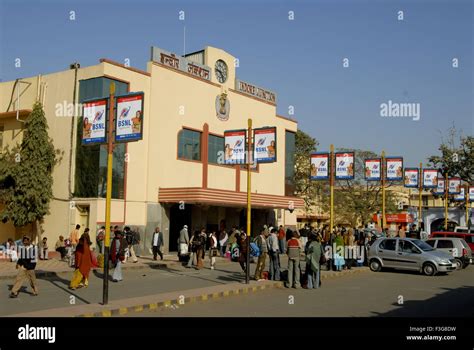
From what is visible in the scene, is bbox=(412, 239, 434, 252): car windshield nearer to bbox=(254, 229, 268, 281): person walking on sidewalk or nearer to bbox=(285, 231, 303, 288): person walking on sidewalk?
bbox=(285, 231, 303, 288): person walking on sidewalk

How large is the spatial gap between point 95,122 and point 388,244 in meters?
14.7

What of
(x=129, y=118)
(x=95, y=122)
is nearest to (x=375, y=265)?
(x=129, y=118)

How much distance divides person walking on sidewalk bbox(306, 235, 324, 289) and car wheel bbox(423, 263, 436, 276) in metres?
7.09

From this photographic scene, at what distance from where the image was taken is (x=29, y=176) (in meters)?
27.4

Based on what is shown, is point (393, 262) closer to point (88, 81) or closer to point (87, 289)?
point (87, 289)

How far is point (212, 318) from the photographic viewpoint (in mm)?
11438

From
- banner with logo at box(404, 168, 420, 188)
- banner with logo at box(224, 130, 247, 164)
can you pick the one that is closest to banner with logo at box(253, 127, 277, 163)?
banner with logo at box(224, 130, 247, 164)

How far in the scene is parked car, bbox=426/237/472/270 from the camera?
25094 millimetres

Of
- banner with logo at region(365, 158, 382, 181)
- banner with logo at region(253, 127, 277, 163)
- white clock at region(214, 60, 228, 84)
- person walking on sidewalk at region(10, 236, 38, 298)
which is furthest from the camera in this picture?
white clock at region(214, 60, 228, 84)

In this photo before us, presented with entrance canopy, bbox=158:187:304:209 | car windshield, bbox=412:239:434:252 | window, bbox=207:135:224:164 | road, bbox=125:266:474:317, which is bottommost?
road, bbox=125:266:474:317

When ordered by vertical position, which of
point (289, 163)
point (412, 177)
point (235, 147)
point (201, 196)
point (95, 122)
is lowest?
point (201, 196)

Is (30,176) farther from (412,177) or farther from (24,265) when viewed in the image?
(412,177)

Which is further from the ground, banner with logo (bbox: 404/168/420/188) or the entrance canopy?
banner with logo (bbox: 404/168/420/188)

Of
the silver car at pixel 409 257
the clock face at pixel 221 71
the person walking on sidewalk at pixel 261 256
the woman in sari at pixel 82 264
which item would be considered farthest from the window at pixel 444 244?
the clock face at pixel 221 71
